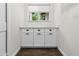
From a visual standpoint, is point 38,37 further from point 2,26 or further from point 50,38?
point 2,26

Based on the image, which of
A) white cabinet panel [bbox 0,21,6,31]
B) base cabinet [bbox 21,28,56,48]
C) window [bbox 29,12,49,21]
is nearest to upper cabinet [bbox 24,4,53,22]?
window [bbox 29,12,49,21]

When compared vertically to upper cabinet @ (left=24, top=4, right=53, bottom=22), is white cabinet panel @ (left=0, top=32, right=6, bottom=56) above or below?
below

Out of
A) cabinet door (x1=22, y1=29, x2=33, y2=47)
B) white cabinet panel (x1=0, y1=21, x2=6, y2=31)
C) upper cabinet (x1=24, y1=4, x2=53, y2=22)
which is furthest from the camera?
upper cabinet (x1=24, y1=4, x2=53, y2=22)

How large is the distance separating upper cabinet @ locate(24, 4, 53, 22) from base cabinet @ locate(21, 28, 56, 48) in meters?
0.61

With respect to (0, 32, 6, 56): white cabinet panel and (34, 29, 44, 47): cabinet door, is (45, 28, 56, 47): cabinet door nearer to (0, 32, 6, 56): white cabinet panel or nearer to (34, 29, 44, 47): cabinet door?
(34, 29, 44, 47): cabinet door

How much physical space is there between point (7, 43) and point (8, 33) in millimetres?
214

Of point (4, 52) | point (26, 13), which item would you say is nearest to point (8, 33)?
point (4, 52)

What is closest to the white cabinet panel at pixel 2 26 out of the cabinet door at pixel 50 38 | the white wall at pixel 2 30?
the white wall at pixel 2 30

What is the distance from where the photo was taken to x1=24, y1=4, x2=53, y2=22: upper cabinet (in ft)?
17.7

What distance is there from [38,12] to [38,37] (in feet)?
3.38

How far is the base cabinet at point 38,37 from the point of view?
497cm

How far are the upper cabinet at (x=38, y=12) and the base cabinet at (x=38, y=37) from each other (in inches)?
24.2

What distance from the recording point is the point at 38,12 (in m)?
5.46

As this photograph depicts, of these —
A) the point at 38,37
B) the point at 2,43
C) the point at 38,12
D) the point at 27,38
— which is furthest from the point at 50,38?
the point at 2,43
